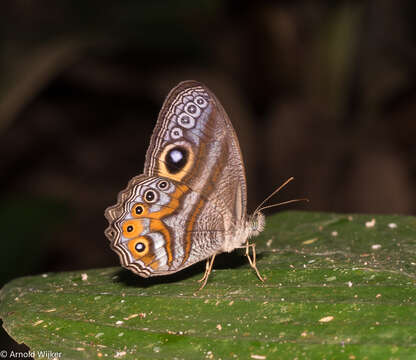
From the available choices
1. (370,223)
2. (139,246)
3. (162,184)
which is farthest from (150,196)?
(370,223)

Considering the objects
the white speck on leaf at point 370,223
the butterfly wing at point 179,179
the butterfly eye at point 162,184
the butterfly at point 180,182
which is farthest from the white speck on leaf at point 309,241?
the butterfly eye at point 162,184

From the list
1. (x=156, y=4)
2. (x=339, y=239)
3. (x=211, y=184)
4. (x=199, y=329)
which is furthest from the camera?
(x=156, y=4)

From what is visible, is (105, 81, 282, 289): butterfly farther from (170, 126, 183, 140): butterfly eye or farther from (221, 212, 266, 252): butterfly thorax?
(221, 212, 266, 252): butterfly thorax

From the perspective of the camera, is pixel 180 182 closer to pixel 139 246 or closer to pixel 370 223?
pixel 139 246

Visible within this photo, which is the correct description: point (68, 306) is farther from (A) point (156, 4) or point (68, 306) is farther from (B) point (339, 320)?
(A) point (156, 4)

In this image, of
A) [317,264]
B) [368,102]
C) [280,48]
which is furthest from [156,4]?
[317,264]

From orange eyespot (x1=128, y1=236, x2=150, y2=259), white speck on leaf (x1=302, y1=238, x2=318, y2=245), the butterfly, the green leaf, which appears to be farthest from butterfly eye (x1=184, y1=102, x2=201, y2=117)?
white speck on leaf (x1=302, y1=238, x2=318, y2=245)
